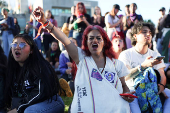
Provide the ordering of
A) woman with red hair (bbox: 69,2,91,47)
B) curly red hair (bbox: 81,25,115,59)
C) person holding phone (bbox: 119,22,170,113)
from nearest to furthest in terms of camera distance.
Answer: curly red hair (bbox: 81,25,115,59) → person holding phone (bbox: 119,22,170,113) → woman with red hair (bbox: 69,2,91,47)

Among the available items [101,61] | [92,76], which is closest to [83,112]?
[92,76]

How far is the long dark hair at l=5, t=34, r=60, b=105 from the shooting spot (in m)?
2.28

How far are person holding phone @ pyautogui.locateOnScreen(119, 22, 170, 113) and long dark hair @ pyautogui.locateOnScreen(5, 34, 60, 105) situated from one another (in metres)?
0.98

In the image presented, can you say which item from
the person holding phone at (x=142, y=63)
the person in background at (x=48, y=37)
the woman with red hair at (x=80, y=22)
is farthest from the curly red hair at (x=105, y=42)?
the person in background at (x=48, y=37)

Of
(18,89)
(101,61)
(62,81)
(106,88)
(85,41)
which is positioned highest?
(85,41)

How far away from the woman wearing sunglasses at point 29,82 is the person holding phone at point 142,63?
981 mm

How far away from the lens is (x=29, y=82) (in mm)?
2271

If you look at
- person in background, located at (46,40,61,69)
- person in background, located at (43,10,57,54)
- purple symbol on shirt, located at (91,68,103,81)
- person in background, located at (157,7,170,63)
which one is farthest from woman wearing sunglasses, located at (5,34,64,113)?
person in background, located at (157,7,170,63)

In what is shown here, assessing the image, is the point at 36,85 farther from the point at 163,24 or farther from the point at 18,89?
the point at 163,24

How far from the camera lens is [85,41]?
2244 mm

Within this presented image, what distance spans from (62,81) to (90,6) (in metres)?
28.5

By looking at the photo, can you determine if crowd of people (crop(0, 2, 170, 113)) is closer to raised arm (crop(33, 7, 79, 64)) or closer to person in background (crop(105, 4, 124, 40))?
raised arm (crop(33, 7, 79, 64))

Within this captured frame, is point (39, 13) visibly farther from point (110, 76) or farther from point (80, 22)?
point (80, 22)

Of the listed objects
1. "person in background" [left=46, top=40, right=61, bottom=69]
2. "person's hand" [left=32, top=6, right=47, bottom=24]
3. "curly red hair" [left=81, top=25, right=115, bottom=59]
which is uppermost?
"person's hand" [left=32, top=6, right=47, bottom=24]
